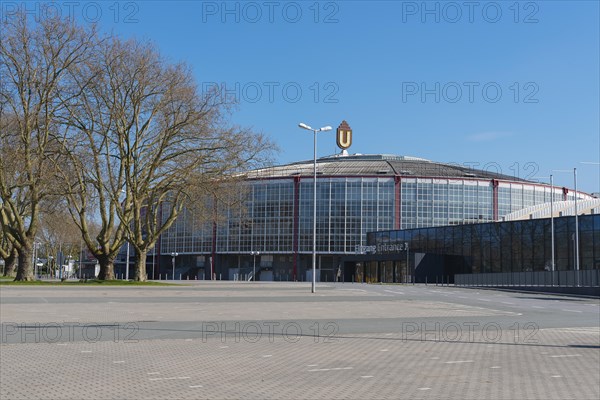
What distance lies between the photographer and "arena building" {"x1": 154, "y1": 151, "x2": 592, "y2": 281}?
Result: 101812 mm

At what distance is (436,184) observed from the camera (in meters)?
102

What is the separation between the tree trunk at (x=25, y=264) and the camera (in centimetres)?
4485

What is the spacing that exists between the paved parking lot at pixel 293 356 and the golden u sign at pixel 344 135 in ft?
281

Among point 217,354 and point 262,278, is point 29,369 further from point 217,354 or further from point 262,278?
point 262,278

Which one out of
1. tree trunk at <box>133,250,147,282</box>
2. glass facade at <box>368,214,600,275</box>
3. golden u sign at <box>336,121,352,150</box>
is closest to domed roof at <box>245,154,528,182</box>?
golden u sign at <box>336,121,352,150</box>

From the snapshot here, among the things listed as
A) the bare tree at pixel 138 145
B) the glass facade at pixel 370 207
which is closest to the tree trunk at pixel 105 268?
the bare tree at pixel 138 145

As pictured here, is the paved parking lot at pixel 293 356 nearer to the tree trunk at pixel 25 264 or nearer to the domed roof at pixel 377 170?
the tree trunk at pixel 25 264

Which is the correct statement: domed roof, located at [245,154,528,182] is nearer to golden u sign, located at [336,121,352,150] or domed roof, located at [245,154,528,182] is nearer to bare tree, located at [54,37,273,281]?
golden u sign, located at [336,121,352,150]

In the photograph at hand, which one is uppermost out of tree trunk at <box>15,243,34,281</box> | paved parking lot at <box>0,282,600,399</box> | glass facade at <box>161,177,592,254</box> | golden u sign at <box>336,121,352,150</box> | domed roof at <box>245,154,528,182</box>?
golden u sign at <box>336,121,352,150</box>

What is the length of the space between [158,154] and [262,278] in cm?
6124

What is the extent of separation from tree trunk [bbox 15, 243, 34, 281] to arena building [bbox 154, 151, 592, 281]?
185 feet

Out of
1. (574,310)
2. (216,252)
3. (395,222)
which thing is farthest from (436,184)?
(574,310)

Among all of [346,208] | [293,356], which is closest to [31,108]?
[293,356]

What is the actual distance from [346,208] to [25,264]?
62.7 metres
